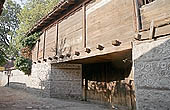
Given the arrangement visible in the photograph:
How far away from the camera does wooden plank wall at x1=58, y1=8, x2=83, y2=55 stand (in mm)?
6518

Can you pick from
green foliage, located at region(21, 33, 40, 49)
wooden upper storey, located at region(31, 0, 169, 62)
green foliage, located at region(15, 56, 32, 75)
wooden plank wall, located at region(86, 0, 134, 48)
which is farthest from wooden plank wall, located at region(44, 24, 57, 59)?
green foliage, located at region(15, 56, 32, 75)

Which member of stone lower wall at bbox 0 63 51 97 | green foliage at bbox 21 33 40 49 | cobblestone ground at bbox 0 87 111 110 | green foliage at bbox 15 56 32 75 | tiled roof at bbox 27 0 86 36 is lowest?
cobblestone ground at bbox 0 87 111 110

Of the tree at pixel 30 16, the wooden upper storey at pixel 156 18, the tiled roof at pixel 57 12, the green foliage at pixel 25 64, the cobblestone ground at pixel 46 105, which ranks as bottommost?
the cobblestone ground at pixel 46 105

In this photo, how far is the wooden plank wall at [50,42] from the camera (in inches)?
335

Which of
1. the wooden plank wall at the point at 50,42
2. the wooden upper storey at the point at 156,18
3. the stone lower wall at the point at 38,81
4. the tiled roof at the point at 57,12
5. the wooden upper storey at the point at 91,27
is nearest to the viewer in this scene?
the wooden upper storey at the point at 156,18

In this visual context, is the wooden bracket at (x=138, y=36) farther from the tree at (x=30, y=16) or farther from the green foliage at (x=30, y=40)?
the tree at (x=30, y=16)

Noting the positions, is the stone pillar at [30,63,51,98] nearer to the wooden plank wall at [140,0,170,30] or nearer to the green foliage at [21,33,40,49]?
the green foliage at [21,33,40,49]

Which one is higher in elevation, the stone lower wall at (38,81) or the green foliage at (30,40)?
the green foliage at (30,40)

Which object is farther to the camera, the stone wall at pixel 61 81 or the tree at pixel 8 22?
the tree at pixel 8 22

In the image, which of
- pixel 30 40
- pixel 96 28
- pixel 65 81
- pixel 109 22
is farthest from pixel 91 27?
pixel 30 40

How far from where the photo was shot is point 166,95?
3.16 m

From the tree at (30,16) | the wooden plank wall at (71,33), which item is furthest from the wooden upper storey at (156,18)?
the tree at (30,16)

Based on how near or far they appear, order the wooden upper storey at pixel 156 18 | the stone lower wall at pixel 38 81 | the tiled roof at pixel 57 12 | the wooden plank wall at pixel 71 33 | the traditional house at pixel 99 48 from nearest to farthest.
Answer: the wooden upper storey at pixel 156 18, the traditional house at pixel 99 48, the wooden plank wall at pixel 71 33, the tiled roof at pixel 57 12, the stone lower wall at pixel 38 81

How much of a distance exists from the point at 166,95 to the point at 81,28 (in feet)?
13.5
